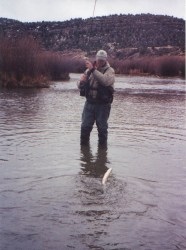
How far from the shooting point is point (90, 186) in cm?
596

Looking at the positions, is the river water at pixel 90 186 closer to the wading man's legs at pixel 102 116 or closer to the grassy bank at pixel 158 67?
the wading man's legs at pixel 102 116

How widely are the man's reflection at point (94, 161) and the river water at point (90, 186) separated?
16 mm

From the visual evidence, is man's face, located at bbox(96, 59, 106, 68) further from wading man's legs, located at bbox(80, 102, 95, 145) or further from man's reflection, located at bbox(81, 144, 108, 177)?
man's reflection, located at bbox(81, 144, 108, 177)

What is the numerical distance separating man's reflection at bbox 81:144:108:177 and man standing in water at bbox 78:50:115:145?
1.11 ft

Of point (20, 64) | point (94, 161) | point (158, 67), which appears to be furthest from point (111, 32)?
point (94, 161)

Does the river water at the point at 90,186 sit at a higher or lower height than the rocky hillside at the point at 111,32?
lower

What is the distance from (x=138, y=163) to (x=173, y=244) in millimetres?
3164

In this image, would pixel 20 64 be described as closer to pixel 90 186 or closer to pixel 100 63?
pixel 100 63

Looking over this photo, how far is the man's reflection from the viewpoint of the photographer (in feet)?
22.2

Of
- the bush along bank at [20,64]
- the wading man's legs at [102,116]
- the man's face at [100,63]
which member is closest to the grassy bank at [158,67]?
the bush along bank at [20,64]

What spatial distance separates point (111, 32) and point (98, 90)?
81.3 m

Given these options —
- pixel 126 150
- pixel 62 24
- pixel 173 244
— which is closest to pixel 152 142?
pixel 126 150

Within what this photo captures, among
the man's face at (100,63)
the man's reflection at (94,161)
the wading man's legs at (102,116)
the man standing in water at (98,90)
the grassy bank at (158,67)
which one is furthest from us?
the grassy bank at (158,67)

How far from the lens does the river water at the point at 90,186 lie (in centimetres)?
438
